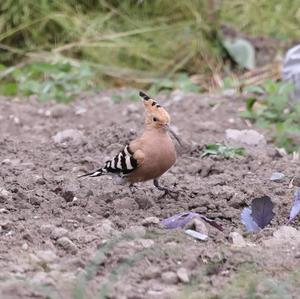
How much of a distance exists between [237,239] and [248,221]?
237 mm

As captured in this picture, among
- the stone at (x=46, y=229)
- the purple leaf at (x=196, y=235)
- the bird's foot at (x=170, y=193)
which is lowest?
the bird's foot at (x=170, y=193)

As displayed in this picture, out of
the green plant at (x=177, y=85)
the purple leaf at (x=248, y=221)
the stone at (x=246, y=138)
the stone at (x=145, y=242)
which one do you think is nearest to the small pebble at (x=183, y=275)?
the stone at (x=145, y=242)

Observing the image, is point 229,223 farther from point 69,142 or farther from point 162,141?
point 69,142

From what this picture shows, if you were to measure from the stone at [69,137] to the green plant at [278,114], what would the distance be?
1.40 meters

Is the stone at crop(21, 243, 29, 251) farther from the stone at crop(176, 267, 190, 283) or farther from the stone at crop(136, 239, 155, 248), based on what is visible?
the stone at crop(176, 267, 190, 283)

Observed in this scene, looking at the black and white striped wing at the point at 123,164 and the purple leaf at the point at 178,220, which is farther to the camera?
the black and white striped wing at the point at 123,164

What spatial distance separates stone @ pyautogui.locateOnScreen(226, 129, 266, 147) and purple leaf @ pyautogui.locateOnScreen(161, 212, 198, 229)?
225 cm

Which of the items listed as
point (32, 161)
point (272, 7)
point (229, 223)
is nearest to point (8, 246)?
point (229, 223)

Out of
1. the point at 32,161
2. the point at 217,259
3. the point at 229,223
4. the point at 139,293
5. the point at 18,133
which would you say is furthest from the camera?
the point at 18,133

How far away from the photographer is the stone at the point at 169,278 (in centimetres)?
348

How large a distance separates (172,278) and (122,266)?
23 cm

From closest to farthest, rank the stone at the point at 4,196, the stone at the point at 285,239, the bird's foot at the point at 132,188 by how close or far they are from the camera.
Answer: the stone at the point at 285,239 < the stone at the point at 4,196 < the bird's foot at the point at 132,188

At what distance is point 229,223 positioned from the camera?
444cm

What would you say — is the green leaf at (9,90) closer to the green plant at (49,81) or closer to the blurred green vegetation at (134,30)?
the green plant at (49,81)
